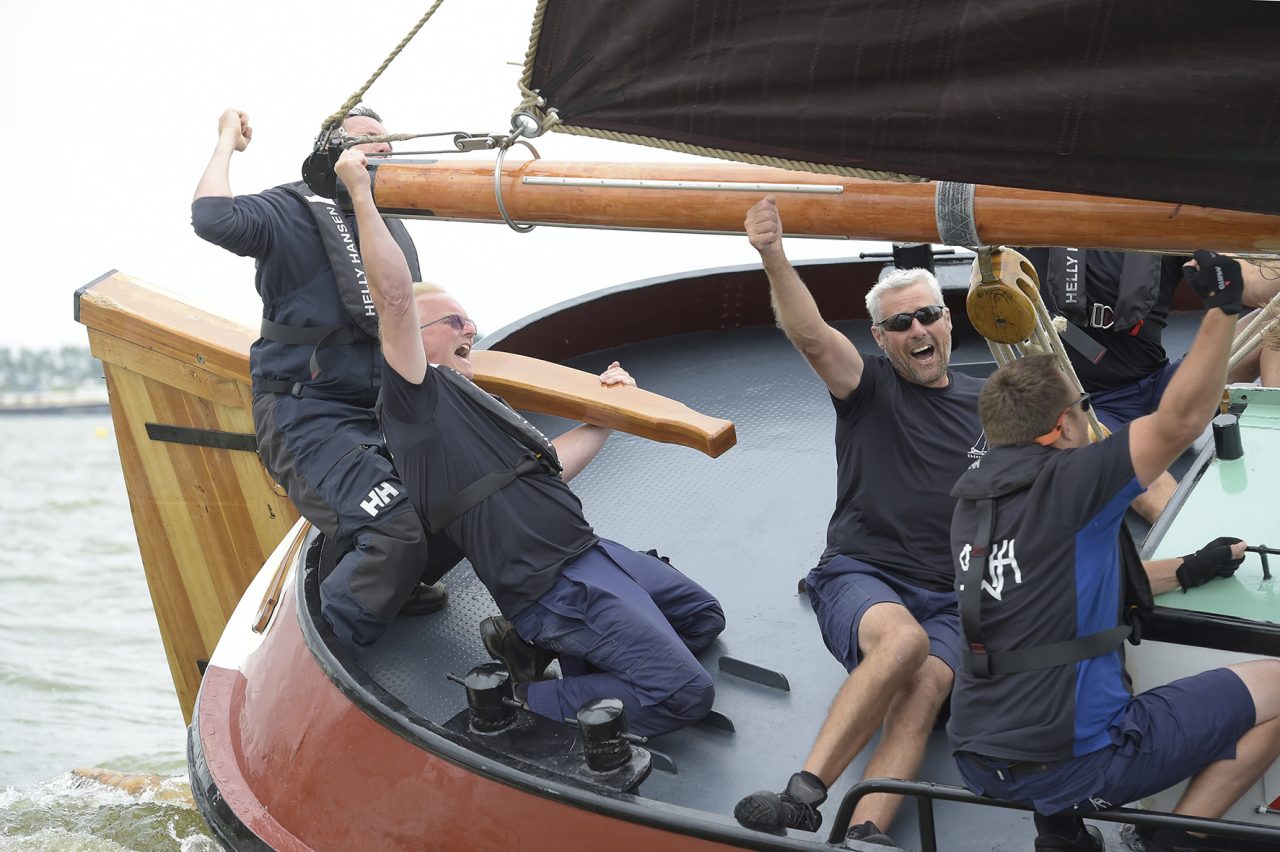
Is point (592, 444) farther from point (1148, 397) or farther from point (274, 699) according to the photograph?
point (1148, 397)

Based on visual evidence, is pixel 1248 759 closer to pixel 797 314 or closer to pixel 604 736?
pixel 604 736

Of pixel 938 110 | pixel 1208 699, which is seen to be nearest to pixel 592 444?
pixel 938 110

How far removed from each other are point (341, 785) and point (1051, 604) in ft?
4.73

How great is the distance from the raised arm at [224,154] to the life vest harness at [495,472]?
832mm

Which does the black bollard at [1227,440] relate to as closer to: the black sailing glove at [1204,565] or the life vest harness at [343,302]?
the black sailing glove at [1204,565]

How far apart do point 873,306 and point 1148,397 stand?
3.70ft

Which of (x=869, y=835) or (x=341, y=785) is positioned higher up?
(x=869, y=835)

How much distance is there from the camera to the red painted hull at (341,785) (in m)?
2.59

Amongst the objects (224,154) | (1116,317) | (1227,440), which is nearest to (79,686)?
(224,154)

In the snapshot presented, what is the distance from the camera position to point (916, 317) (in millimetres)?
3160

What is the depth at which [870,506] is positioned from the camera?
3166 mm

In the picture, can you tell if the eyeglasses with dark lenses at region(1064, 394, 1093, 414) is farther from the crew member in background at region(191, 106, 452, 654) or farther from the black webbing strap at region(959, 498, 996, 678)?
the crew member in background at region(191, 106, 452, 654)

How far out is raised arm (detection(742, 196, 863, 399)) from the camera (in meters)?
2.61

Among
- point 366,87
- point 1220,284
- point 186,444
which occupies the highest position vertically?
point 366,87
